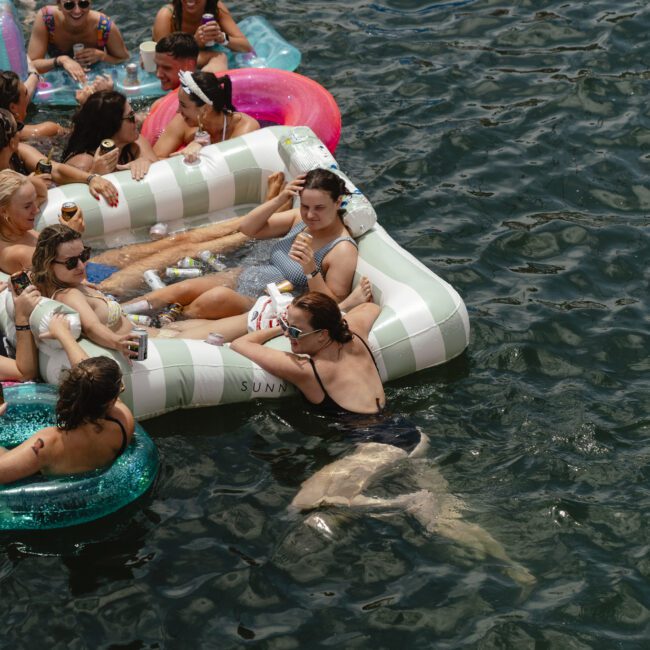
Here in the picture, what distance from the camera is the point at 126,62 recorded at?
1073cm

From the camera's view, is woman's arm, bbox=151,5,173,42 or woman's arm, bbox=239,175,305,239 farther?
woman's arm, bbox=151,5,173,42

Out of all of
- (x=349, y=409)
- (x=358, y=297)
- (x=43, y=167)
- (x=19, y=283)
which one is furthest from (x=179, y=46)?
(x=349, y=409)

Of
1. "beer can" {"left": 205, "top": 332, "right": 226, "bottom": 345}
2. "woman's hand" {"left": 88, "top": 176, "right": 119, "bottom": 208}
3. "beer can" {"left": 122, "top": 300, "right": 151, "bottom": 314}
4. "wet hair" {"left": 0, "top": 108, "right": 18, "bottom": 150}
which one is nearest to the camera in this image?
"beer can" {"left": 205, "top": 332, "right": 226, "bottom": 345}

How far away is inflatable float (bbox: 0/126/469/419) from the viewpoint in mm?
6699

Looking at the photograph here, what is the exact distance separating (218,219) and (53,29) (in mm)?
3057

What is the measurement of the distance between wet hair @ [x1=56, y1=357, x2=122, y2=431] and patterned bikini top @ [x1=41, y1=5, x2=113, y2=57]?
18.4ft

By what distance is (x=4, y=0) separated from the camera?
10.0 m

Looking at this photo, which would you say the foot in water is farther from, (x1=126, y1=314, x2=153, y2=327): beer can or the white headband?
the white headband

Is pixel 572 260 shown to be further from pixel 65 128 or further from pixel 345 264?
pixel 65 128

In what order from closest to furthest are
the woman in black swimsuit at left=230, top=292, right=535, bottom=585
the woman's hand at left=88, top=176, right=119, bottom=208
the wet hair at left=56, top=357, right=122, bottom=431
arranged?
the wet hair at left=56, top=357, right=122, bottom=431 < the woman in black swimsuit at left=230, top=292, right=535, bottom=585 < the woman's hand at left=88, top=176, right=119, bottom=208

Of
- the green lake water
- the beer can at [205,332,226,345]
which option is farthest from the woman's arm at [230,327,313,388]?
the green lake water

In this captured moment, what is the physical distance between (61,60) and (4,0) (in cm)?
71

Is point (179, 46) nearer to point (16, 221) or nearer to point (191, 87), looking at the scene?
point (191, 87)

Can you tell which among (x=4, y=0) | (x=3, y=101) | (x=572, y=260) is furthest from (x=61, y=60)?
(x=572, y=260)
